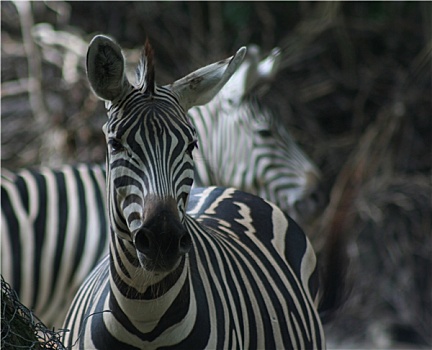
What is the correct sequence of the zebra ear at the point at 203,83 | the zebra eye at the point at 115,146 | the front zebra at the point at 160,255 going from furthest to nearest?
the zebra ear at the point at 203,83 → the zebra eye at the point at 115,146 → the front zebra at the point at 160,255

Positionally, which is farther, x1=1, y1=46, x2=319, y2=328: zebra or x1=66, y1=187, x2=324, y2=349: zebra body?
x1=1, y1=46, x2=319, y2=328: zebra

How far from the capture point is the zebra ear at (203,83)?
3.18m

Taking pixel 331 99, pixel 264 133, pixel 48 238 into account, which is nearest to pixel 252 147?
pixel 264 133

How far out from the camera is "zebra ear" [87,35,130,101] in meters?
2.96

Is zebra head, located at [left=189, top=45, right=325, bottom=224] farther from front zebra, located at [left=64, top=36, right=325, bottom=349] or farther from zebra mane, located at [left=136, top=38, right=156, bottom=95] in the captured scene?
zebra mane, located at [left=136, top=38, right=156, bottom=95]

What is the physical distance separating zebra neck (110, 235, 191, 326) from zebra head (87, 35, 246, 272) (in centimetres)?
7

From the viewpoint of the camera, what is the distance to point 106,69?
3.02 meters

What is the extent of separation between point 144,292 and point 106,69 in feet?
2.47

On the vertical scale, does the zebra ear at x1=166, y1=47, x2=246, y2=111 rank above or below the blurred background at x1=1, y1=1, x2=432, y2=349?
below

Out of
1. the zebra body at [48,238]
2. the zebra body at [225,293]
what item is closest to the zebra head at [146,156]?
the zebra body at [225,293]

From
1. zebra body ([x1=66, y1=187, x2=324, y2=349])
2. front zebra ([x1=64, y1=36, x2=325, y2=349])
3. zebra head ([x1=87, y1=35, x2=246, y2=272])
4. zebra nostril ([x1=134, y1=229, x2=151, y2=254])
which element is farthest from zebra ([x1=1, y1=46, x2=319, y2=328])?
zebra nostril ([x1=134, y1=229, x2=151, y2=254])

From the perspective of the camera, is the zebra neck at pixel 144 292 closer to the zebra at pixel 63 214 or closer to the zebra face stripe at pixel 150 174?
the zebra face stripe at pixel 150 174

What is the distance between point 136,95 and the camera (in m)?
2.98

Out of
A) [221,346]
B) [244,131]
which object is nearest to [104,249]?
[244,131]
